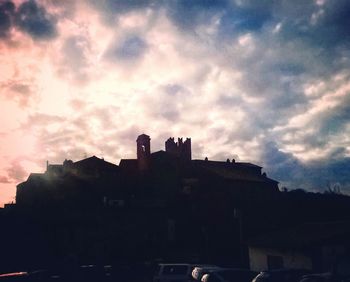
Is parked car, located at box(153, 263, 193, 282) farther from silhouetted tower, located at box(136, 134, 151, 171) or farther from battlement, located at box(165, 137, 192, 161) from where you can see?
battlement, located at box(165, 137, 192, 161)

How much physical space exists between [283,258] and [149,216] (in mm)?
16645

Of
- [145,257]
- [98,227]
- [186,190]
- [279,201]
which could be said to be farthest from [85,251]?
[279,201]

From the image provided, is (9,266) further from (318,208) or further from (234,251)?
(318,208)

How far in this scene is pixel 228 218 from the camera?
4359 cm

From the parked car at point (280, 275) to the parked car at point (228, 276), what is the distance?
71.0 inches

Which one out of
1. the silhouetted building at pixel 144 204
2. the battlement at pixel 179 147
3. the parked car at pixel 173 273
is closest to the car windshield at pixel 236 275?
the parked car at pixel 173 273

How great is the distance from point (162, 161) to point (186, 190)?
4.74 metres

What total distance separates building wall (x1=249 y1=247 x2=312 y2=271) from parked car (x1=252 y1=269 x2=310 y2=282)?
16.6ft

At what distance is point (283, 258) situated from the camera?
26.5m

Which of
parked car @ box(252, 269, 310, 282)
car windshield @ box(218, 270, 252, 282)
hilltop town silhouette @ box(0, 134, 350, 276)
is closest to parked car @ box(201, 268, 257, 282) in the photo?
car windshield @ box(218, 270, 252, 282)

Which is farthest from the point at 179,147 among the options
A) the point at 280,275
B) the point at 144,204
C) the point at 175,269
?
the point at 280,275

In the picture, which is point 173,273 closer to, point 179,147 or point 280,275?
point 280,275

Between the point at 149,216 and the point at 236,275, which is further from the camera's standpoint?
the point at 149,216

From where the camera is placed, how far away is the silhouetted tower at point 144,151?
138 feet
